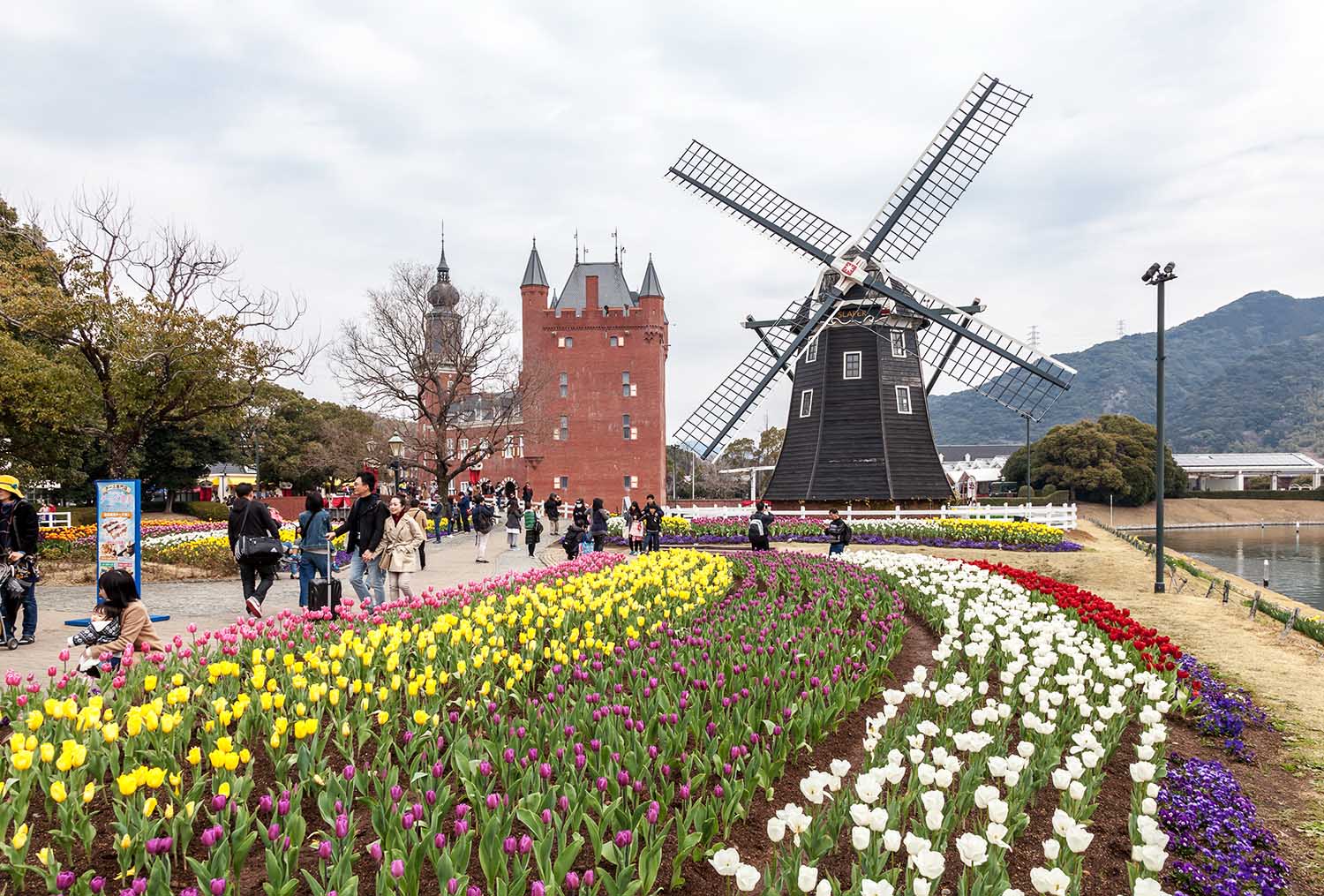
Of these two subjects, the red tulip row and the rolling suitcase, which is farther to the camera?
the rolling suitcase

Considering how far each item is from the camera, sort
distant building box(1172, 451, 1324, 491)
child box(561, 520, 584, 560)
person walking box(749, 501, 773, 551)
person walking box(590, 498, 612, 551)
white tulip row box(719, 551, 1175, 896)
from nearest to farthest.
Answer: white tulip row box(719, 551, 1175, 896)
person walking box(749, 501, 773, 551)
child box(561, 520, 584, 560)
person walking box(590, 498, 612, 551)
distant building box(1172, 451, 1324, 491)

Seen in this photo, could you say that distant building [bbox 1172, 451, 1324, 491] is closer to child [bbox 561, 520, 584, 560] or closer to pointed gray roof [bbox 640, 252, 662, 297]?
pointed gray roof [bbox 640, 252, 662, 297]

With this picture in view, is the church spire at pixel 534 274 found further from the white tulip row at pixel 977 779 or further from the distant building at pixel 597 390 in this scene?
the white tulip row at pixel 977 779

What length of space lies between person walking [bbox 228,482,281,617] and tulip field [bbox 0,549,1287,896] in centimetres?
295

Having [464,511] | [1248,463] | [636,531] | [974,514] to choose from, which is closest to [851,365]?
[974,514]

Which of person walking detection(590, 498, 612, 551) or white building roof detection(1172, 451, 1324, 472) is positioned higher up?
white building roof detection(1172, 451, 1324, 472)

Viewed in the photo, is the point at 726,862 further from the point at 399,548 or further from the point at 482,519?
the point at 482,519

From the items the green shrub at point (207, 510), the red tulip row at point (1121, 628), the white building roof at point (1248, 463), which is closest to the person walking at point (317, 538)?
the red tulip row at point (1121, 628)

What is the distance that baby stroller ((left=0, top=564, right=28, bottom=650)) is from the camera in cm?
940

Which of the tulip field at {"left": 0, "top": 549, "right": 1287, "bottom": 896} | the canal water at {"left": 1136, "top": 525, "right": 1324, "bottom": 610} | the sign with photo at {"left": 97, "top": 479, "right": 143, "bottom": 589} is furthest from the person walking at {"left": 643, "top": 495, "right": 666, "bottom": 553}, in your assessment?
the canal water at {"left": 1136, "top": 525, "right": 1324, "bottom": 610}

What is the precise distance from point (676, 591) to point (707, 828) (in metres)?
5.41

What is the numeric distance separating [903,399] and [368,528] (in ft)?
76.0

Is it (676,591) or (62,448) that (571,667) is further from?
(62,448)

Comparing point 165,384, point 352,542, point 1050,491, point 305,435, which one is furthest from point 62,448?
point 1050,491
